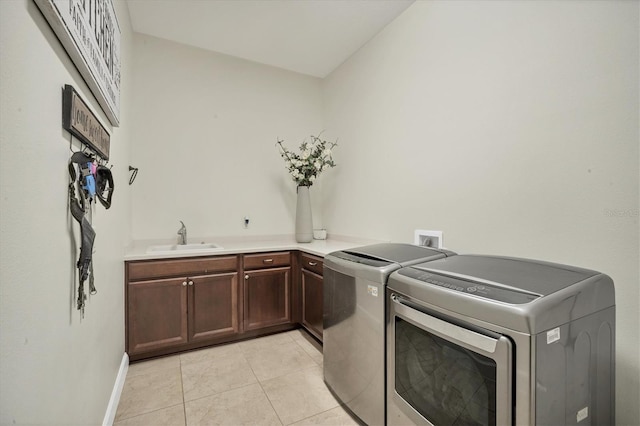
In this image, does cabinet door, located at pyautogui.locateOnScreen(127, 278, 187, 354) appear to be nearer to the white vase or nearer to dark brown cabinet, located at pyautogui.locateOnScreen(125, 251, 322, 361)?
dark brown cabinet, located at pyautogui.locateOnScreen(125, 251, 322, 361)

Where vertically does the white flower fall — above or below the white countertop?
above

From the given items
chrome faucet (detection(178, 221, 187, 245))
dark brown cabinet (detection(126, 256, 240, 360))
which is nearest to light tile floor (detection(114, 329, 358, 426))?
dark brown cabinet (detection(126, 256, 240, 360))

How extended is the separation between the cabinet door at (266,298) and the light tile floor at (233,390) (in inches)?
9.4

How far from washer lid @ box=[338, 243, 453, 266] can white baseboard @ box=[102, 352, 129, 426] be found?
4.97 ft

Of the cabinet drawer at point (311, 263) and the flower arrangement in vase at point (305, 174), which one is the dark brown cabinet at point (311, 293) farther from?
the flower arrangement in vase at point (305, 174)

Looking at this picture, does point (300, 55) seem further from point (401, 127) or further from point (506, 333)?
point (506, 333)

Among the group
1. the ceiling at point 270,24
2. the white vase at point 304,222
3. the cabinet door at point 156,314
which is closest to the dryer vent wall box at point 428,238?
the white vase at point 304,222

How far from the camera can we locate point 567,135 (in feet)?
4.48

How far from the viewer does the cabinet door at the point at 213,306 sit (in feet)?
7.89

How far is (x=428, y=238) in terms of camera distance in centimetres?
210

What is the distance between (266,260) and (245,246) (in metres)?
0.27

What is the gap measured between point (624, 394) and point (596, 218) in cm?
74

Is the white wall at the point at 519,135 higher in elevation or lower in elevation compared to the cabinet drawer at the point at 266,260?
higher

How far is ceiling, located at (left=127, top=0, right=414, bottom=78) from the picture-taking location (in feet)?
7.48
